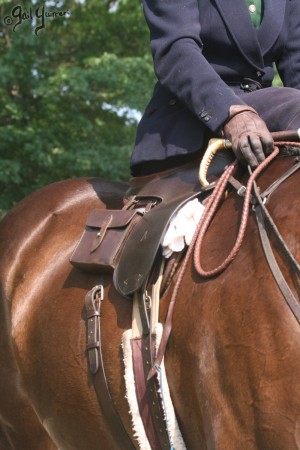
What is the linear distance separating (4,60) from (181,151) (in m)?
10.9

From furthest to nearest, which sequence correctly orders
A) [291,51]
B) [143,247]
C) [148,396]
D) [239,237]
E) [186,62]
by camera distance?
[291,51] → [186,62] → [143,247] → [148,396] → [239,237]

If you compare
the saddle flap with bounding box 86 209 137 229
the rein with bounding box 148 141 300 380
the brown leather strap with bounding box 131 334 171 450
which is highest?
the saddle flap with bounding box 86 209 137 229

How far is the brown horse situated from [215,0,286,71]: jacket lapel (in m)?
0.62

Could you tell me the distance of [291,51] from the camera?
331 cm

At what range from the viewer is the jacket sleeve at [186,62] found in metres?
2.79

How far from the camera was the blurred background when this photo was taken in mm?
13375

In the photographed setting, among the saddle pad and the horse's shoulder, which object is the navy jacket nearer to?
the saddle pad

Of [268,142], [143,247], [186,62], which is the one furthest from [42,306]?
[268,142]

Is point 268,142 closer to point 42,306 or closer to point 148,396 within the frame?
point 148,396

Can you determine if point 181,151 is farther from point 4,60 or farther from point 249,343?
point 4,60

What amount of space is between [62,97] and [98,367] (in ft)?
38.6

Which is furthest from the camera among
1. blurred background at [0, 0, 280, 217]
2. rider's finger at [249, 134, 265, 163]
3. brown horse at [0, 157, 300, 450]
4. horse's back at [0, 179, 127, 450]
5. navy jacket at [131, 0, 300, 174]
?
blurred background at [0, 0, 280, 217]

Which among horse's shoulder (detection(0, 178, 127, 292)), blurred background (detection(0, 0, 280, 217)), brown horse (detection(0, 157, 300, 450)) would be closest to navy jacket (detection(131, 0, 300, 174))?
brown horse (detection(0, 157, 300, 450))

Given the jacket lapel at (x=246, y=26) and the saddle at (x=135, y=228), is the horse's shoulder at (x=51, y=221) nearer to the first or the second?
the saddle at (x=135, y=228)
